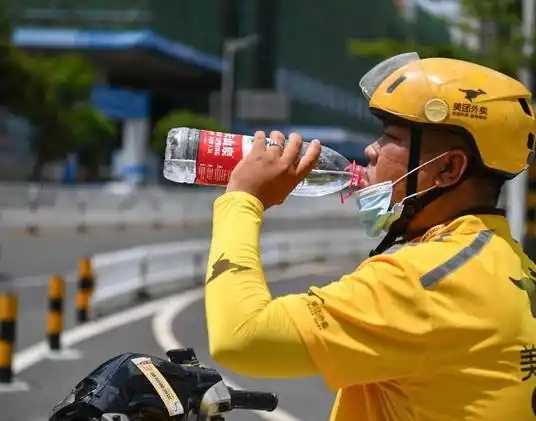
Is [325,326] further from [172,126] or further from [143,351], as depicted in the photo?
[143,351]

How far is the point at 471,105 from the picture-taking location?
214cm

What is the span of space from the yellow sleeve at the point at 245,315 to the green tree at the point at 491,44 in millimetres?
13389

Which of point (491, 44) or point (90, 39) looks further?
point (90, 39)

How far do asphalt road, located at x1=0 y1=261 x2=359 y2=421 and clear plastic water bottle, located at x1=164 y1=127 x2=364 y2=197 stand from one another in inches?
190

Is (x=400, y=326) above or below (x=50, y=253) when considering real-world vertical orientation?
above

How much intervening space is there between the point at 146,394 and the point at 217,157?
539 mm

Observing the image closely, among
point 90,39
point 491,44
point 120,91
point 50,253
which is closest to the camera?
point 491,44

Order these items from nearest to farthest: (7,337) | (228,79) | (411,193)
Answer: (411,193) → (7,337) → (228,79)

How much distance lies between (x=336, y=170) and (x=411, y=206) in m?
0.26

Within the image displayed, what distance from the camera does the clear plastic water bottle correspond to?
2.30 m

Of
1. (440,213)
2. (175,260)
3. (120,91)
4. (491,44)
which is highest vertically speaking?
(120,91)

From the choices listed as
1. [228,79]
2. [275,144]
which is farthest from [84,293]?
[228,79]

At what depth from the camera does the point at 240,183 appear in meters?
2.15

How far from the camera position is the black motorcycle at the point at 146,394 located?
202cm
